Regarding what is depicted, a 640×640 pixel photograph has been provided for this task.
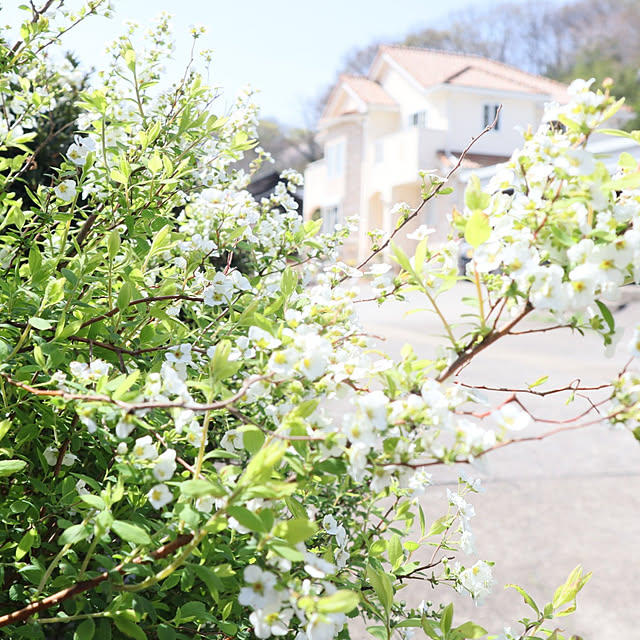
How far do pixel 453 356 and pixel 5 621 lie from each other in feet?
2.45

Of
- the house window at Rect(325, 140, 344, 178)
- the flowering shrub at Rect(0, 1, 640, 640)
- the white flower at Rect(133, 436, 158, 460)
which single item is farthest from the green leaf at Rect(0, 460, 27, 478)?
the house window at Rect(325, 140, 344, 178)

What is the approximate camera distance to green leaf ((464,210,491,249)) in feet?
2.91

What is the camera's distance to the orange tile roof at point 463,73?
22156 millimetres

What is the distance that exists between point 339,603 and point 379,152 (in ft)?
76.8

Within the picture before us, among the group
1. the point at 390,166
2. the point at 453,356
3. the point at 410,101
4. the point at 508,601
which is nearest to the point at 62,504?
the point at 453,356

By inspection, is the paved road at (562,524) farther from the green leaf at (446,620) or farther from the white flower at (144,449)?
the white flower at (144,449)

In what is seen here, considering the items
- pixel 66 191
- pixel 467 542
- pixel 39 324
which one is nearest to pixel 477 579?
pixel 467 542

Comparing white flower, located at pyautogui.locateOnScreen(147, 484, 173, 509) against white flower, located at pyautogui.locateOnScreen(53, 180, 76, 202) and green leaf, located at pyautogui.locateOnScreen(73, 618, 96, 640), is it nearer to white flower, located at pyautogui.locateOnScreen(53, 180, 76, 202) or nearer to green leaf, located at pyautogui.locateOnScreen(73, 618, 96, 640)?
green leaf, located at pyautogui.locateOnScreen(73, 618, 96, 640)

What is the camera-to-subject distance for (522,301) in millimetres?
913

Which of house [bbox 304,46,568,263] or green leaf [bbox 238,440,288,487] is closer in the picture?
green leaf [bbox 238,440,288,487]

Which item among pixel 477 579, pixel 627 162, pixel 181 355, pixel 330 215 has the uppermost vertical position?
pixel 627 162

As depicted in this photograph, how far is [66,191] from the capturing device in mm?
1532

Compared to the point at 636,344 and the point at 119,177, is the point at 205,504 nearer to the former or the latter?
the point at 636,344

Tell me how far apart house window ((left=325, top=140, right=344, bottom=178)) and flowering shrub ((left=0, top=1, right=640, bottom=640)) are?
947 inches
